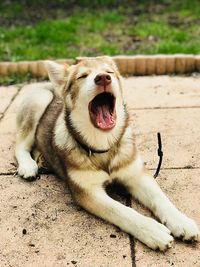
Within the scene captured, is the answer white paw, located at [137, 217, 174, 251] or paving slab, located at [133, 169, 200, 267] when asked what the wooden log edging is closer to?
paving slab, located at [133, 169, 200, 267]

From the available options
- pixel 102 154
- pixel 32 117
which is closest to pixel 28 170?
pixel 32 117

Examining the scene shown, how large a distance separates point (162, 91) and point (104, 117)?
99.6 inches

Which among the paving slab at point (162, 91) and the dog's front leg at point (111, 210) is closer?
the dog's front leg at point (111, 210)

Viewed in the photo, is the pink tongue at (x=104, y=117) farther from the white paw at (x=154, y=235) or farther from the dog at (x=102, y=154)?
the white paw at (x=154, y=235)

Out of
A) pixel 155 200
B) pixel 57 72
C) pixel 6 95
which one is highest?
pixel 57 72

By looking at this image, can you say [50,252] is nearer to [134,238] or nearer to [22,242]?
[22,242]

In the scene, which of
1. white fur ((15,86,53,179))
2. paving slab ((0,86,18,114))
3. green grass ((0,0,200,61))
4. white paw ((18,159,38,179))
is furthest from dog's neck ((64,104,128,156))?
green grass ((0,0,200,61))

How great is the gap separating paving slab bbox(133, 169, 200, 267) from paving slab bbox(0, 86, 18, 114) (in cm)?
258

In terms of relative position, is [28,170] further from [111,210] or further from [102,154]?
[111,210]

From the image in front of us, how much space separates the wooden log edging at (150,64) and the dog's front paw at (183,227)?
3.77 m

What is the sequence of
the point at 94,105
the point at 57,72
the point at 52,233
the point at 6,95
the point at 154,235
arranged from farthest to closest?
the point at 6,95
the point at 57,72
the point at 94,105
the point at 52,233
the point at 154,235

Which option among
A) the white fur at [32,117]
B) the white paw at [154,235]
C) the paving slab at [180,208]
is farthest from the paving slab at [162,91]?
the white paw at [154,235]

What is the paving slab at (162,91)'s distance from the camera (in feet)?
18.8

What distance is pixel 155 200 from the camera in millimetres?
3631
